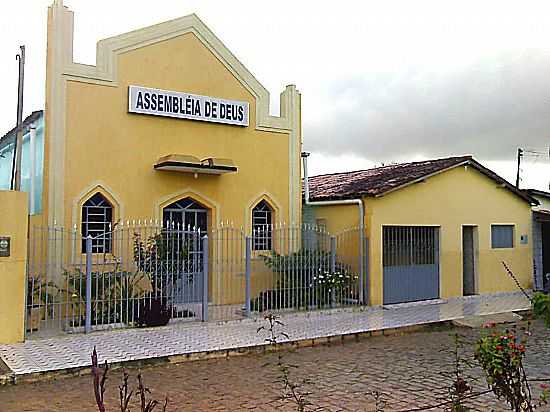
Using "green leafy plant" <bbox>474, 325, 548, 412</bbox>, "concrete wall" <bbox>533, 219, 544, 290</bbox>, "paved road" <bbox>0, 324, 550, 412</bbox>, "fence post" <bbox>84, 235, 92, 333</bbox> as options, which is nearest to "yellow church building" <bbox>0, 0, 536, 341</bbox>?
"fence post" <bbox>84, 235, 92, 333</bbox>

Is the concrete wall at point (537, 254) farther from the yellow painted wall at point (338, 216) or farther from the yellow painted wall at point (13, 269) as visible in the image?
the yellow painted wall at point (13, 269)

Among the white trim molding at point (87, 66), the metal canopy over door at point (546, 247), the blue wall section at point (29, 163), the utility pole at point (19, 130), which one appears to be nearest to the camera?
the white trim molding at point (87, 66)

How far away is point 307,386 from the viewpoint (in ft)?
25.9

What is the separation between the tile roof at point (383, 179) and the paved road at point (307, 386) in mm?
5864

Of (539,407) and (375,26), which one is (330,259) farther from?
(539,407)

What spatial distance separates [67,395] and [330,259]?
8.43 meters

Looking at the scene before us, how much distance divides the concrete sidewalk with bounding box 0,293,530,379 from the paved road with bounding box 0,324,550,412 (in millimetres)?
417

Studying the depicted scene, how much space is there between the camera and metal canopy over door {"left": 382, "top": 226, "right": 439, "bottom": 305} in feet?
52.3

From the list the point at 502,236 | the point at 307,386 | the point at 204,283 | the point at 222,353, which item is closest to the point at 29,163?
the point at 204,283

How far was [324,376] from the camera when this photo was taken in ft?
27.8

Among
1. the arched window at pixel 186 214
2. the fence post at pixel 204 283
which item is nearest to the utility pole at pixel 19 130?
the arched window at pixel 186 214

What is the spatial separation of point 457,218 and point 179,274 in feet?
29.4

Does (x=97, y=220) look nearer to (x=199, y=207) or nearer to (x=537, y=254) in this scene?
(x=199, y=207)

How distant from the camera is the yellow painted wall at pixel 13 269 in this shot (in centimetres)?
1018
